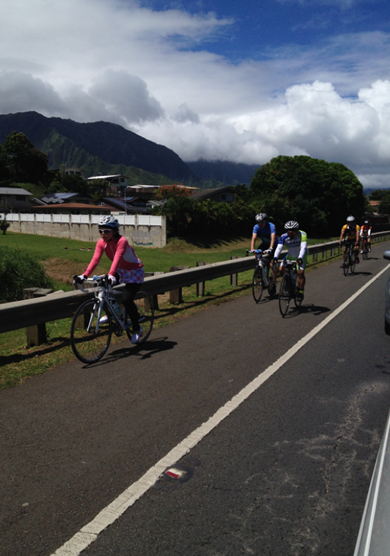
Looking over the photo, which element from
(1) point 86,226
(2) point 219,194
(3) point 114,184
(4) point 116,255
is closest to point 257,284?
(4) point 116,255

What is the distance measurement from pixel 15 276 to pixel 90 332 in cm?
1043

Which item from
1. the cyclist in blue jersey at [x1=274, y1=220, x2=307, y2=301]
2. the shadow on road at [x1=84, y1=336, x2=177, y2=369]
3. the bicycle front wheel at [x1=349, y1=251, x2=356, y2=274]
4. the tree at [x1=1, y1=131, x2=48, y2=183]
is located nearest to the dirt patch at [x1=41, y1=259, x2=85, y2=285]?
the bicycle front wheel at [x1=349, y1=251, x2=356, y2=274]

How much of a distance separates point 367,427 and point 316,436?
1.84 ft

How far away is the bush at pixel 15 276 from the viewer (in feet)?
51.7

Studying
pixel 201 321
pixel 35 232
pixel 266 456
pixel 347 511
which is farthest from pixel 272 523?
pixel 35 232

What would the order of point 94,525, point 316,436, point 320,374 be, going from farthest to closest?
point 320,374 < point 316,436 < point 94,525

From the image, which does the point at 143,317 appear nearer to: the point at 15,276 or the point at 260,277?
the point at 260,277

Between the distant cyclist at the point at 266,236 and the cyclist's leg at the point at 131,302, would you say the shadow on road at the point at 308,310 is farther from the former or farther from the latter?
the cyclist's leg at the point at 131,302

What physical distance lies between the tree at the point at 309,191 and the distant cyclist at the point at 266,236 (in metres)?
44.4

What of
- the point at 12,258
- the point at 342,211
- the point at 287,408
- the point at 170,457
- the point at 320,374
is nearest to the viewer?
the point at 170,457

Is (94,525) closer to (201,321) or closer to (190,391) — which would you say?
(190,391)

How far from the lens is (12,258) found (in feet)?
Result: 53.6

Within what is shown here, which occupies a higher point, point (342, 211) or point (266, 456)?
point (342, 211)

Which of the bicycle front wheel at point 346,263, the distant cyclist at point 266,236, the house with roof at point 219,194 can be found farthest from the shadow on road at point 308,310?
the house with roof at point 219,194
